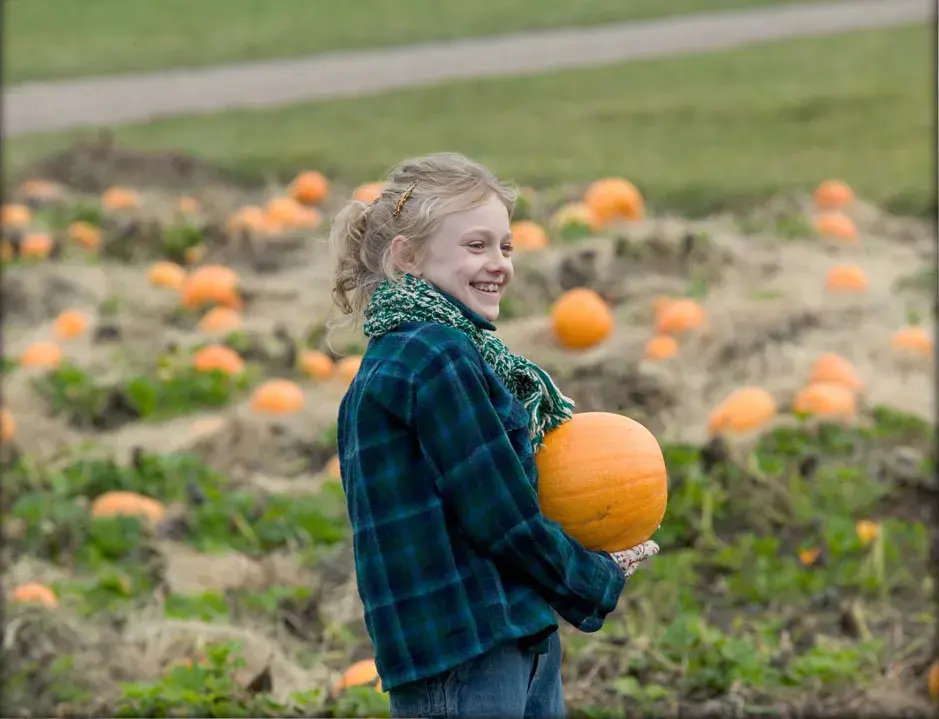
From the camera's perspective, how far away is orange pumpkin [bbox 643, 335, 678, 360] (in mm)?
8672

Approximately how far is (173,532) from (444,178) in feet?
12.5

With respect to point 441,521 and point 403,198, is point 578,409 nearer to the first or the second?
point 403,198

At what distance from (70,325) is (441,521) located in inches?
285

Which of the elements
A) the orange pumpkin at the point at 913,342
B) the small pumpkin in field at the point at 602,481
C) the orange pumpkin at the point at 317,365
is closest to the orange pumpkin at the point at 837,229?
the orange pumpkin at the point at 913,342

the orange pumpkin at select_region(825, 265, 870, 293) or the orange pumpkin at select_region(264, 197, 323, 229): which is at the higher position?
the orange pumpkin at select_region(264, 197, 323, 229)

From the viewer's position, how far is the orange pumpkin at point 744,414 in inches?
293

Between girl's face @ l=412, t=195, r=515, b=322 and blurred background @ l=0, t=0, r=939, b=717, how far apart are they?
3.26 ft

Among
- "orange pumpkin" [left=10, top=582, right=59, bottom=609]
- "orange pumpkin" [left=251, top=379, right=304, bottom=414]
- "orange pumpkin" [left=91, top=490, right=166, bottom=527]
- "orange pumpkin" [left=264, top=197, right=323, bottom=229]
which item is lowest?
"orange pumpkin" [left=10, top=582, right=59, bottom=609]

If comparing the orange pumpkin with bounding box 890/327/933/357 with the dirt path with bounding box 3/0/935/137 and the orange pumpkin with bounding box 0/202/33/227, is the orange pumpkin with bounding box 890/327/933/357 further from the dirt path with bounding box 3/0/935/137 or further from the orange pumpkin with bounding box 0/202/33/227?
the dirt path with bounding box 3/0/935/137

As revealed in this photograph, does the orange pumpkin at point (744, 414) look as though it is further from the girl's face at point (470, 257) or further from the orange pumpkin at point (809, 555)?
the girl's face at point (470, 257)

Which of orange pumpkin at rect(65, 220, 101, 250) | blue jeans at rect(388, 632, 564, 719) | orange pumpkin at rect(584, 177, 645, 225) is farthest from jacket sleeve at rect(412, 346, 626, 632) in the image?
orange pumpkin at rect(65, 220, 101, 250)

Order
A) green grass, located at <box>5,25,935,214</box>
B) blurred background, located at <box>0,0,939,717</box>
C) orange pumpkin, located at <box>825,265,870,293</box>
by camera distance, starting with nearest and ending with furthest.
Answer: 1. blurred background, located at <box>0,0,939,717</box>
2. orange pumpkin, located at <box>825,265,870,293</box>
3. green grass, located at <box>5,25,935,214</box>

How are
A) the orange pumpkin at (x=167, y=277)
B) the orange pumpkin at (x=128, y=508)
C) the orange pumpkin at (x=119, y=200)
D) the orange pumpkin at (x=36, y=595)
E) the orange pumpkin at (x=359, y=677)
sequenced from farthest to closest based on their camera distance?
the orange pumpkin at (x=119, y=200) → the orange pumpkin at (x=167, y=277) → the orange pumpkin at (x=128, y=508) → the orange pumpkin at (x=36, y=595) → the orange pumpkin at (x=359, y=677)

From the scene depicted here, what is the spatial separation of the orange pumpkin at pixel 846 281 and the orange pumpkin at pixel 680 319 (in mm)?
1317
